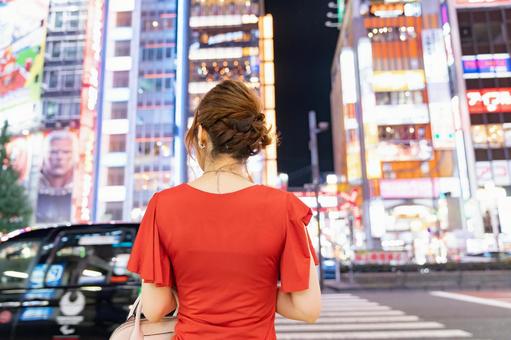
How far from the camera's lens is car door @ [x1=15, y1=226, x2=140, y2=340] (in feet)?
14.4

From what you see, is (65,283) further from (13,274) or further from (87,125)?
(87,125)

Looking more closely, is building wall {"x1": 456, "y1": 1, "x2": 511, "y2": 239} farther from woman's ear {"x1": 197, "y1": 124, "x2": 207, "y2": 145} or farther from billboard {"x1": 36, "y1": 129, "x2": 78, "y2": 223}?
woman's ear {"x1": 197, "y1": 124, "x2": 207, "y2": 145}

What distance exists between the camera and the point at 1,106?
38.2 metres

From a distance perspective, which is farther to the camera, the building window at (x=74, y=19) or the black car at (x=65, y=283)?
the building window at (x=74, y=19)

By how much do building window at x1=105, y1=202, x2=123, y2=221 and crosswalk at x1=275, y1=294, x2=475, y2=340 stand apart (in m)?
37.5

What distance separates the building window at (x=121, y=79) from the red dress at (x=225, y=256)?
50.5 metres

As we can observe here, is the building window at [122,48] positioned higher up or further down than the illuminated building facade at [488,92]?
higher up

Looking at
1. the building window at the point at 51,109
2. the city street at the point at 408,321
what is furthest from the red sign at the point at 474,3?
the building window at the point at 51,109

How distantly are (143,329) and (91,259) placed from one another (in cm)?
356

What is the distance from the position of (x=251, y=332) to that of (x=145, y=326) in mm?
371

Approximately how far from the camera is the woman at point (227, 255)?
1.32 m

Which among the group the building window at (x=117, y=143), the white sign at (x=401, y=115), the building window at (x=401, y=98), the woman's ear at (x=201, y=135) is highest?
the building window at (x=401, y=98)

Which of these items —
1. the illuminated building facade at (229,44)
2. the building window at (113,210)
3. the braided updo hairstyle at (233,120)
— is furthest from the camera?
the illuminated building facade at (229,44)

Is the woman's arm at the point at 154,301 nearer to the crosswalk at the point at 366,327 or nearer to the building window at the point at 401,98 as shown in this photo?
the crosswalk at the point at 366,327
